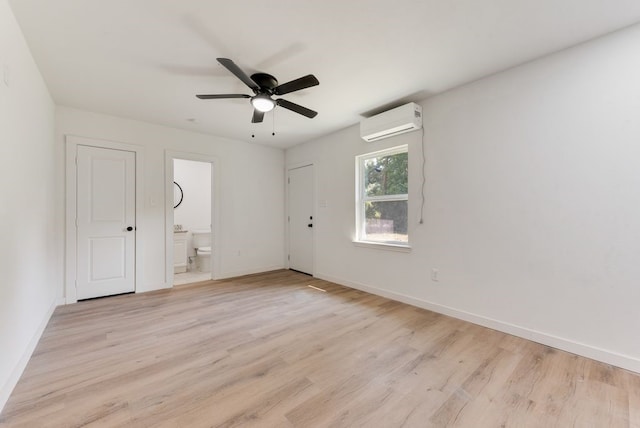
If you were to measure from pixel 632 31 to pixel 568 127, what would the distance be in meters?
0.71

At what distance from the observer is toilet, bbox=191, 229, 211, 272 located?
5.34m

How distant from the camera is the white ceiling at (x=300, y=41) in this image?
1779 millimetres

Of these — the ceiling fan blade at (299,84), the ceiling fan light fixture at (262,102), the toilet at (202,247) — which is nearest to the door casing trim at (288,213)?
the toilet at (202,247)

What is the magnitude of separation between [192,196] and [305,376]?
197 inches

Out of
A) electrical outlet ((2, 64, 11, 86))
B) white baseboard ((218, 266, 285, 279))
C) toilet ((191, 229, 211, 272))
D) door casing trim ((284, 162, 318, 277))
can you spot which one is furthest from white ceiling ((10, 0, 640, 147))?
toilet ((191, 229, 211, 272))

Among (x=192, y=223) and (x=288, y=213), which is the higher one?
(x=288, y=213)

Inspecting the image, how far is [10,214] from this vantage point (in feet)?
5.77

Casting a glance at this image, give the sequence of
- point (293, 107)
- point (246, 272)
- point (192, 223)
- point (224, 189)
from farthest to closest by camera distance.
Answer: point (192, 223) < point (246, 272) < point (224, 189) < point (293, 107)

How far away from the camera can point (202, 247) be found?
5508mm

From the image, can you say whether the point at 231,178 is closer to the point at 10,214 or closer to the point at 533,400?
the point at 10,214

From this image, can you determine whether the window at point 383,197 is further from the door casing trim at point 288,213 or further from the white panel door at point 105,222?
the white panel door at point 105,222

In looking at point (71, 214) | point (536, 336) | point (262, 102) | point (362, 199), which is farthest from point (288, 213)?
point (536, 336)

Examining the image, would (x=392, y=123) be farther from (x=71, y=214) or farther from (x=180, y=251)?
(x=180, y=251)

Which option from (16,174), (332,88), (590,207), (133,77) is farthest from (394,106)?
(16,174)
